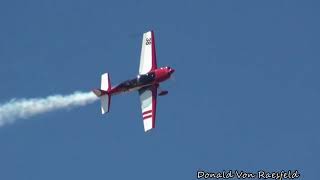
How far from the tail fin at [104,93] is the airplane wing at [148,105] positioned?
2.74 metres

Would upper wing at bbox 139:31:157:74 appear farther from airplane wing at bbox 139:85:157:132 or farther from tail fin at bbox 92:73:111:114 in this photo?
tail fin at bbox 92:73:111:114

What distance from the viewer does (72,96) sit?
98500 millimetres

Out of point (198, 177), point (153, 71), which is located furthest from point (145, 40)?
point (198, 177)

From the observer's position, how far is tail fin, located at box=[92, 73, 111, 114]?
95.0 m

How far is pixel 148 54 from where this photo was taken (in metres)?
97.9

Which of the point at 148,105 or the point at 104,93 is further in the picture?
the point at 104,93

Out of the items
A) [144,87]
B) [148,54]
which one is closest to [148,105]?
[144,87]

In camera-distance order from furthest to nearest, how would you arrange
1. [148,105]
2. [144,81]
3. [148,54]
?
[148,54], [144,81], [148,105]

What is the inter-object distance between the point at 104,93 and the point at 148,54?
5232 mm

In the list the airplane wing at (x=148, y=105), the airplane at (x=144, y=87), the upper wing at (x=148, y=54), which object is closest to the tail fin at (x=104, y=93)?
the airplane at (x=144, y=87)

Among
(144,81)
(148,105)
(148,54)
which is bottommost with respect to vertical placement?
(148,105)

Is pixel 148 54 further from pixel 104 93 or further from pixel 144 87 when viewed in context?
pixel 104 93

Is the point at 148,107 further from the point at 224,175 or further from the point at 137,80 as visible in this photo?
the point at 224,175

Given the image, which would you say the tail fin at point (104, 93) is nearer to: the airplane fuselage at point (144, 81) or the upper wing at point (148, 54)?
the airplane fuselage at point (144, 81)
